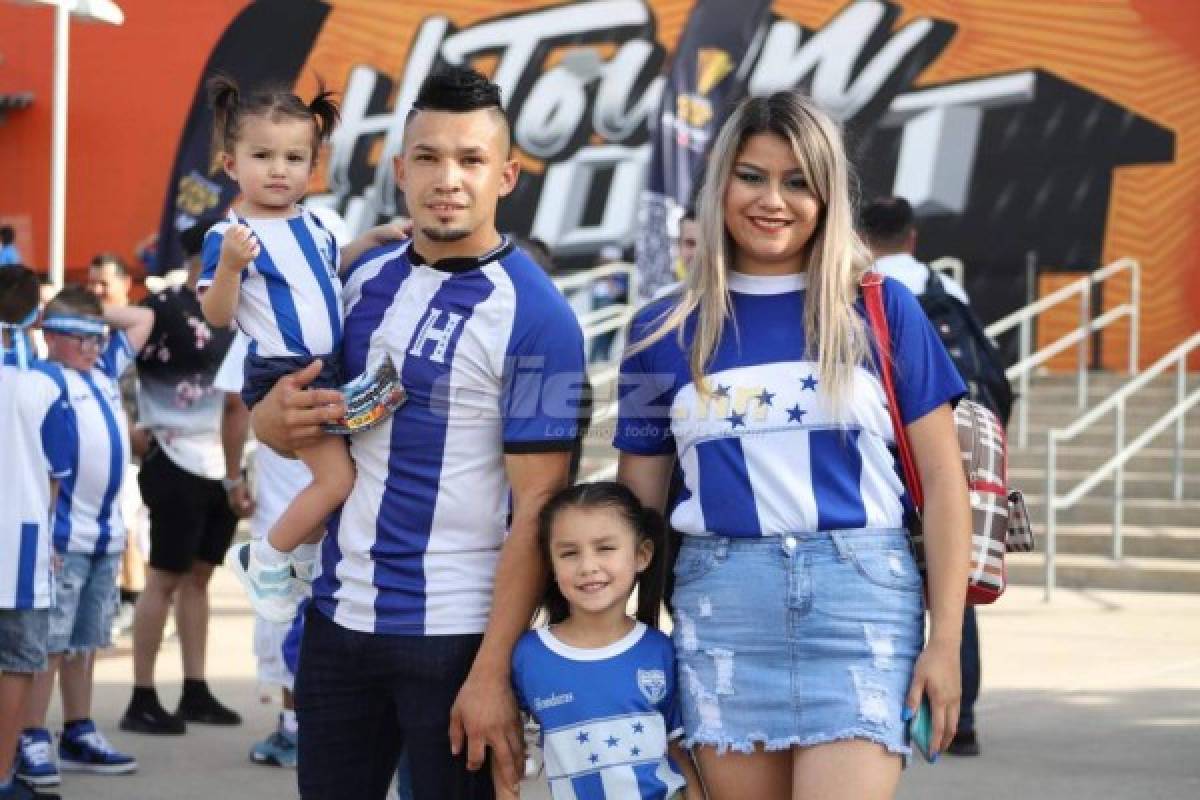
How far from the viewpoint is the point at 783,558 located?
3.48 m

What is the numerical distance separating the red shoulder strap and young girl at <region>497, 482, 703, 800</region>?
21.1 inches

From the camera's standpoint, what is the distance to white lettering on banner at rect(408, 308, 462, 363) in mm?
3639

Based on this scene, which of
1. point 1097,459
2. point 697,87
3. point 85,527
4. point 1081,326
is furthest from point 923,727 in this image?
point 697,87

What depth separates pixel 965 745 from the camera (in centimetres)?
720

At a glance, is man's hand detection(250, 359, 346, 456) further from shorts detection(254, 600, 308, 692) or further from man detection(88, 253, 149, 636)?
man detection(88, 253, 149, 636)

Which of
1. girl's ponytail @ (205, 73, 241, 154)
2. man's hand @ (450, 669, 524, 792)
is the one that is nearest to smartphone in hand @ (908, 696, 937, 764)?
man's hand @ (450, 669, 524, 792)

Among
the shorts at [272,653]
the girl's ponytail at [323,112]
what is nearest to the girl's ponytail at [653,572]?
the girl's ponytail at [323,112]

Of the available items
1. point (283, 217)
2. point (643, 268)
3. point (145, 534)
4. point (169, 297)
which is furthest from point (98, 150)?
point (283, 217)

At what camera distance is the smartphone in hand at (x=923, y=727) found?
3.43m

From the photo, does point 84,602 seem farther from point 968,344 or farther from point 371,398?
point 371,398

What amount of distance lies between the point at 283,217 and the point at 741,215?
3.64ft

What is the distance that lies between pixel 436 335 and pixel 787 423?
0.68 metres

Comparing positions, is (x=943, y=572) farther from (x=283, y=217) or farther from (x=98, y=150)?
(x=98, y=150)

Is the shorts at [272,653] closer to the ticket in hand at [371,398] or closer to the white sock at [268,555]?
the white sock at [268,555]
